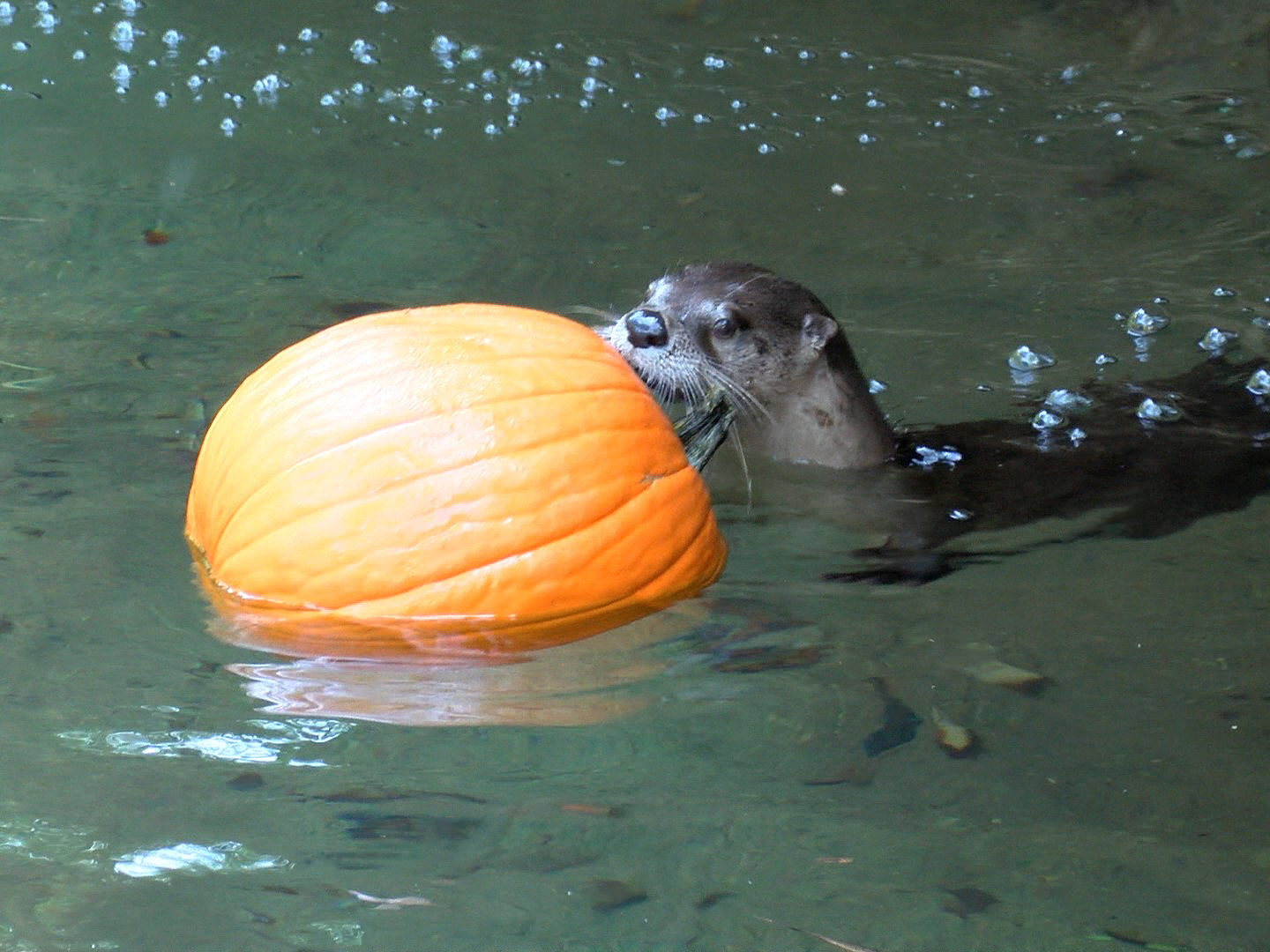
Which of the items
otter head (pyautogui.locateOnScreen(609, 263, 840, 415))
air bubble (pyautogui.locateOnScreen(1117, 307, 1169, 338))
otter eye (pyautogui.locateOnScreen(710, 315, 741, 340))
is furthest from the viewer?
air bubble (pyautogui.locateOnScreen(1117, 307, 1169, 338))

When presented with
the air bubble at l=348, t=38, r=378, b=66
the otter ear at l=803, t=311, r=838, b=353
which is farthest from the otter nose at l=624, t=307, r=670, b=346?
the air bubble at l=348, t=38, r=378, b=66

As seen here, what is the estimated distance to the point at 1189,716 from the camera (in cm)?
235

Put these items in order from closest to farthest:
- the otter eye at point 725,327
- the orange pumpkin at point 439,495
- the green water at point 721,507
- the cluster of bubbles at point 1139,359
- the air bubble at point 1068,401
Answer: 1. the green water at point 721,507
2. the orange pumpkin at point 439,495
3. the otter eye at point 725,327
4. the cluster of bubbles at point 1139,359
5. the air bubble at point 1068,401

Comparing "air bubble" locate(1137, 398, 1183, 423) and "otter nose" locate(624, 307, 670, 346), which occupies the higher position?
"otter nose" locate(624, 307, 670, 346)

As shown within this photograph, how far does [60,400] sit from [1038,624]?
2351mm

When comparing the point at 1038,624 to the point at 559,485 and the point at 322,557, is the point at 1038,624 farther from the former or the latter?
the point at 322,557

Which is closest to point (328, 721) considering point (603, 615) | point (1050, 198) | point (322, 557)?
point (322, 557)

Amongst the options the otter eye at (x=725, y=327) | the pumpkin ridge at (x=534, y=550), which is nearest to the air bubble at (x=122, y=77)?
the otter eye at (x=725, y=327)

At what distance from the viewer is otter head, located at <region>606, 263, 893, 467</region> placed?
381 cm

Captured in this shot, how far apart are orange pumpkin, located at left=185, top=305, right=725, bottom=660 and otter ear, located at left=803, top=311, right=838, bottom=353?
151cm

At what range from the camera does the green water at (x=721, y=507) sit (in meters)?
1.77

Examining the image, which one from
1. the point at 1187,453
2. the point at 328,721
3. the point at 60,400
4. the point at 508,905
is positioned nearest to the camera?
the point at 508,905

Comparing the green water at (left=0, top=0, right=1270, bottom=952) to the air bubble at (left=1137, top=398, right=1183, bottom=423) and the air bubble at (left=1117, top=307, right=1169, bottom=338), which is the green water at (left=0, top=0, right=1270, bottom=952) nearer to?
the air bubble at (left=1117, top=307, right=1169, bottom=338)

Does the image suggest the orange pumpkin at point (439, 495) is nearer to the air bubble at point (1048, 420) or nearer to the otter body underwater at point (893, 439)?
the otter body underwater at point (893, 439)
